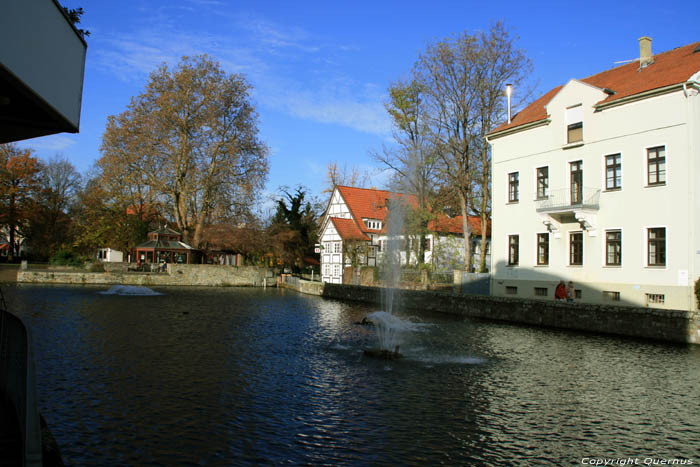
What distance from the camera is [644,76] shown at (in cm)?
2578

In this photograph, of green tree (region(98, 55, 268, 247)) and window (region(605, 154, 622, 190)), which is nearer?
window (region(605, 154, 622, 190))

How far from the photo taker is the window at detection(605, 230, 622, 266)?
2494 cm

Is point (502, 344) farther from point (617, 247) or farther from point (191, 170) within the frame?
point (191, 170)

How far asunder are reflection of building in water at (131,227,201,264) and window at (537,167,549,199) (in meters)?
35.2

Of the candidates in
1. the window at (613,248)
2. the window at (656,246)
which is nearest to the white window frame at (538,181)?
the window at (613,248)

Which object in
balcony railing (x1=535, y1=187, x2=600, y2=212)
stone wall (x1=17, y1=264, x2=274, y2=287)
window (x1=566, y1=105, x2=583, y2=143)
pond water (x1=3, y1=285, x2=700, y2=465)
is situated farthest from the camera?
stone wall (x1=17, y1=264, x2=274, y2=287)

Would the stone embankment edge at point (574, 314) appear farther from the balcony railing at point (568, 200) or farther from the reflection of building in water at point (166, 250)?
the reflection of building in water at point (166, 250)

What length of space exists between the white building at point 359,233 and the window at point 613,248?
20262 millimetres

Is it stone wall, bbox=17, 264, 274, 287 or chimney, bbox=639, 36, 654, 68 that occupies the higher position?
chimney, bbox=639, 36, 654, 68

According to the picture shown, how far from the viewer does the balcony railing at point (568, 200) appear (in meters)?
25.9

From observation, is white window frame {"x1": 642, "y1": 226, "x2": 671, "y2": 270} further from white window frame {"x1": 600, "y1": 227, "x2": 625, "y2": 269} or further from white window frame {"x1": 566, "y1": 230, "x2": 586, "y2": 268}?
white window frame {"x1": 566, "y1": 230, "x2": 586, "y2": 268}

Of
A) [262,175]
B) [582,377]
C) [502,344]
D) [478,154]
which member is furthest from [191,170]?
[582,377]

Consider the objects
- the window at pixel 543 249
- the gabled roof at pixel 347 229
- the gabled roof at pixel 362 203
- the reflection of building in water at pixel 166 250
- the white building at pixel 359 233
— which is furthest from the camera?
the gabled roof at pixel 362 203

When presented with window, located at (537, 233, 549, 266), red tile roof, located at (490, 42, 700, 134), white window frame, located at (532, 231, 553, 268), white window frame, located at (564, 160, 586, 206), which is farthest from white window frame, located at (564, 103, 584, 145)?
window, located at (537, 233, 549, 266)
